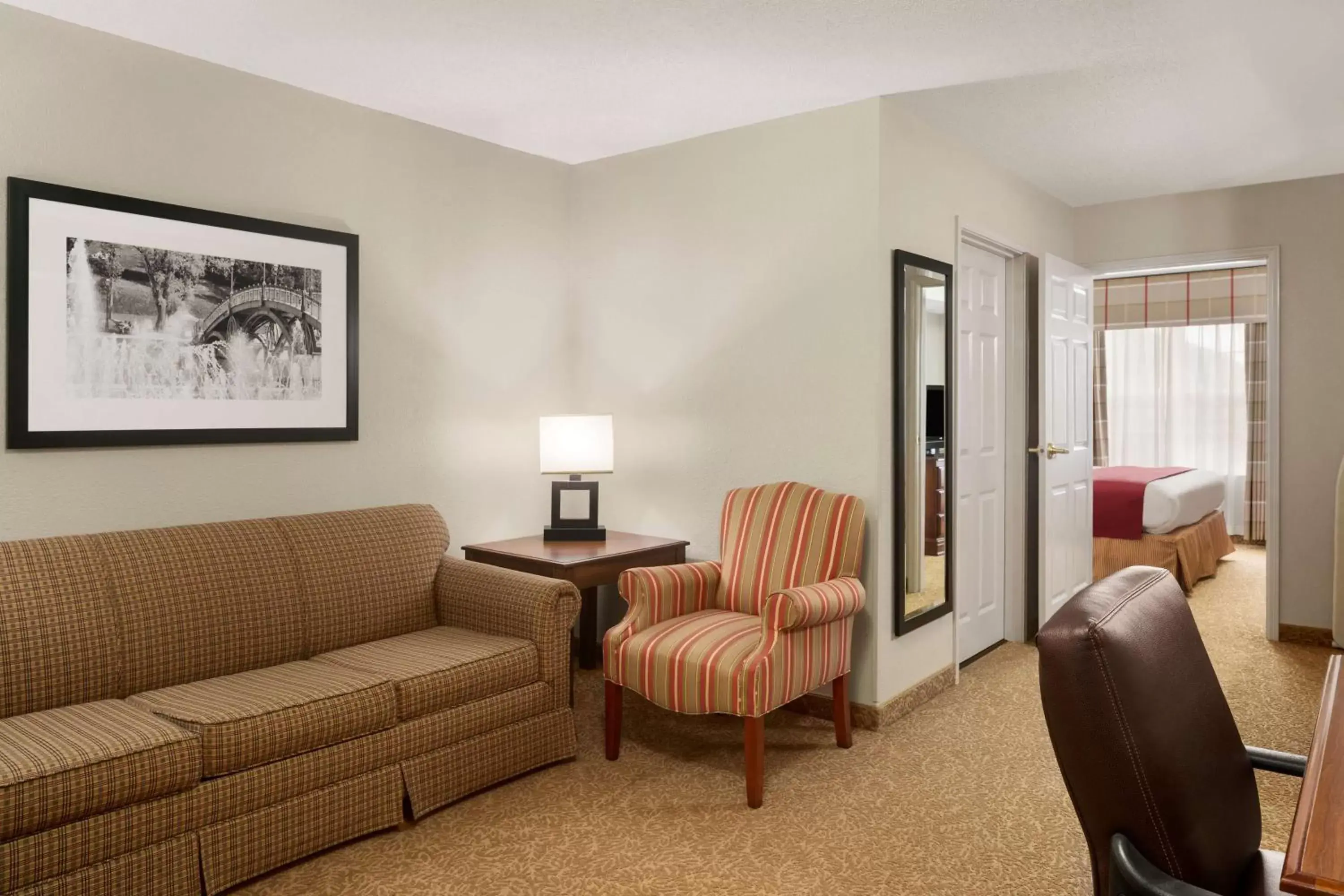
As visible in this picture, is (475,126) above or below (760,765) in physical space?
above

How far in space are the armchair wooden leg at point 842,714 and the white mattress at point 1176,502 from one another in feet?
11.3

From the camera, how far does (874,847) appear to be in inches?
101

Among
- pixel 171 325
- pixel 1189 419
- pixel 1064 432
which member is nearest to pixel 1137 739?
pixel 171 325

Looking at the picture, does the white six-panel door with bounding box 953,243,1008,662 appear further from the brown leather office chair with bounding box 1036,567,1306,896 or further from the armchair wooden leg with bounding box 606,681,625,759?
the brown leather office chair with bounding box 1036,567,1306,896

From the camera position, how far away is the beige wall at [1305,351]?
456cm

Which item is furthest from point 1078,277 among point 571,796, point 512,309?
point 571,796

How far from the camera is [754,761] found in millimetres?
2836

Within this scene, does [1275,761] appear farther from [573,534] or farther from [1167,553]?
[1167,553]

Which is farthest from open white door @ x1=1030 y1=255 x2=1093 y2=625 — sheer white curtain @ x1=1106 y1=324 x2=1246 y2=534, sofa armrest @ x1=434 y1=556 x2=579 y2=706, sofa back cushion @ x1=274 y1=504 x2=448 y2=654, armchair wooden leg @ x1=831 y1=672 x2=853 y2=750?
sheer white curtain @ x1=1106 y1=324 x2=1246 y2=534

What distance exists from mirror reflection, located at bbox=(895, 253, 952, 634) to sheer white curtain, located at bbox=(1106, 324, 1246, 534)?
15.9 feet

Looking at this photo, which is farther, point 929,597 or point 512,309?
point 512,309

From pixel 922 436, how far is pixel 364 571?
85.7 inches

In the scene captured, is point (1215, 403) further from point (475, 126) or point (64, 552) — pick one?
point (64, 552)

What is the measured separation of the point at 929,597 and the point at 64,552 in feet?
9.84
